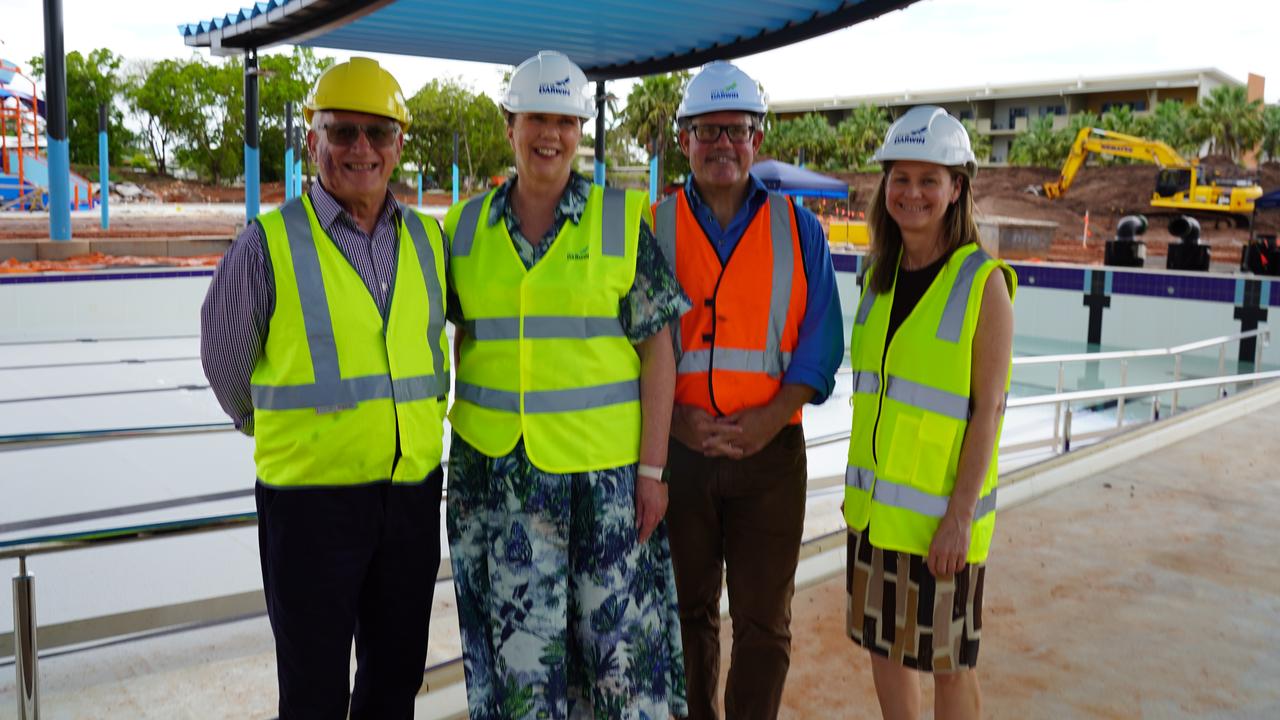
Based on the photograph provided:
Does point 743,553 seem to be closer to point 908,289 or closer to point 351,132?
point 908,289

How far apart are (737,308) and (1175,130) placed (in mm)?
53317

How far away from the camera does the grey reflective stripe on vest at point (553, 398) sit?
6.52ft

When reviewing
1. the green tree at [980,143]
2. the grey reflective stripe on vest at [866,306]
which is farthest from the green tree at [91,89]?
the grey reflective stripe on vest at [866,306]

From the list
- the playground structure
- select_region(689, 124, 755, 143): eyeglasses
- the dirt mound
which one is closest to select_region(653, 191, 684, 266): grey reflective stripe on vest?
select_region(689, 124, 755, 143): eyeglasses

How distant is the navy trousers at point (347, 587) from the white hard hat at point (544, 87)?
78 cm

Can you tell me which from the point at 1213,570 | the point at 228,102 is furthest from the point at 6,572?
the point at 228,102

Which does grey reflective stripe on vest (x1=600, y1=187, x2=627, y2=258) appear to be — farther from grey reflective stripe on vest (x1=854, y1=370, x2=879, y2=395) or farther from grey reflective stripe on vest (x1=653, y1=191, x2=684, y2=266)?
grey reflective stripe on vest (x1=854, y1=370, x2=879, y2=395)

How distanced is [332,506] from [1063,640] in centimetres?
244

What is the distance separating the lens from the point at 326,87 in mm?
1878

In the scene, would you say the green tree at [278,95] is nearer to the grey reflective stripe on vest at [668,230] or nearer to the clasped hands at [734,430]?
the grey reflective stripe on vest at [668,230]

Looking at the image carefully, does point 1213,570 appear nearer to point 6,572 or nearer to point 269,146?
point 6,572

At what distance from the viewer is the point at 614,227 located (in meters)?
2.03

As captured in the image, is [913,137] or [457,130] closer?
[913,137]

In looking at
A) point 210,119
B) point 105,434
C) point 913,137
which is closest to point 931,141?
point 913,137
